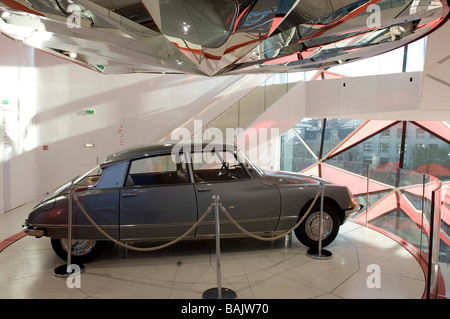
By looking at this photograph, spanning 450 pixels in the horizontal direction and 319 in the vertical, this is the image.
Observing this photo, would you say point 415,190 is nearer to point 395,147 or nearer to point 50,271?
point 50,271

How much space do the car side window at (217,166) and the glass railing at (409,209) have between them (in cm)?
251

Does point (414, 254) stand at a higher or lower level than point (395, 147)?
lower

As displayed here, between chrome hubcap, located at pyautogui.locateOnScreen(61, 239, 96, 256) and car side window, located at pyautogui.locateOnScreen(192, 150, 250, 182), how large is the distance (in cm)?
180

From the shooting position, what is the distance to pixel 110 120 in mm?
9742

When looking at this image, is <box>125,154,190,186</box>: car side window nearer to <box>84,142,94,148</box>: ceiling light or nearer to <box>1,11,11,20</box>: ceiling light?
<box>1,11,11,20</box>: ceiling light

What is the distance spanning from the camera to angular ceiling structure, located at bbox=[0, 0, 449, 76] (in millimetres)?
4152

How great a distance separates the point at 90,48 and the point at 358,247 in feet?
19.0

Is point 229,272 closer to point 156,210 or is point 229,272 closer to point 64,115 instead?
point 156,210

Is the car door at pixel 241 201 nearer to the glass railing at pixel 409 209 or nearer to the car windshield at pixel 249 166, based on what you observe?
the car windshield at pixel 249 166

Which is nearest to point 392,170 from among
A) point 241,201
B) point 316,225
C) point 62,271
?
point 316,225

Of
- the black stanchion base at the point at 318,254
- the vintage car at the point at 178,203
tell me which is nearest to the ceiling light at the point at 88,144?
the vintage car at the point at 178,203
